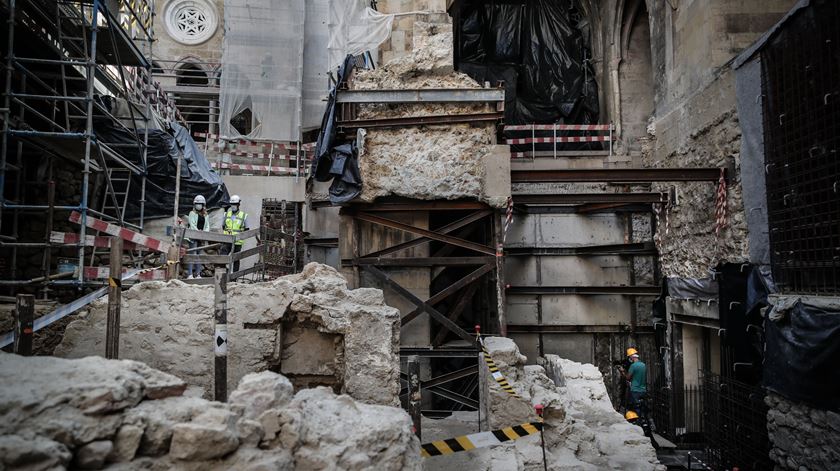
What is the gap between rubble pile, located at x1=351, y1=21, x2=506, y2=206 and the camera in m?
9.62

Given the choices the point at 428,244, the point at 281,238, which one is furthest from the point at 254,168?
the point at 428,244

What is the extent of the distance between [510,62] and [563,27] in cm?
191

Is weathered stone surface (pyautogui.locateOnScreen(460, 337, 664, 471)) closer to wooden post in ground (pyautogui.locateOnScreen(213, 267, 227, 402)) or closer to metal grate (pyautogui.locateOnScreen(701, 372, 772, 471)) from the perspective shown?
metal grate (pyautogui.locateOnScreen(701, 372, 772, 471))

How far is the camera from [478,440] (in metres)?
5.68

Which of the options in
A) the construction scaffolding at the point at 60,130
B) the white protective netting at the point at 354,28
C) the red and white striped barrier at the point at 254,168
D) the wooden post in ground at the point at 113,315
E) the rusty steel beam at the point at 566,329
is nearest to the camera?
the wooden post in ground at the point at 113,315

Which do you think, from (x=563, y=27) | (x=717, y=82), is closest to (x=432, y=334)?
(x=717, y=82)

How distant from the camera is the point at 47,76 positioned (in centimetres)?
959

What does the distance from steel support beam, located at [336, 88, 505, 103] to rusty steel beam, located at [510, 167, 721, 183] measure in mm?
1379

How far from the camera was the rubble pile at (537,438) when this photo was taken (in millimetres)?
5984

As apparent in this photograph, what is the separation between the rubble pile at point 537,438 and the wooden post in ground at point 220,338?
229 cm

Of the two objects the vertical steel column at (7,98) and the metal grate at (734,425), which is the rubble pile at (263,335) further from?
the metal grate at (734,425)

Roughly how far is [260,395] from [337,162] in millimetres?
6726

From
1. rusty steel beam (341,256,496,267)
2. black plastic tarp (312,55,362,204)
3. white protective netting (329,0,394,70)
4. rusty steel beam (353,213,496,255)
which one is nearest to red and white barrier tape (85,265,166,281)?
black plastic tarp (312,55,362,204)

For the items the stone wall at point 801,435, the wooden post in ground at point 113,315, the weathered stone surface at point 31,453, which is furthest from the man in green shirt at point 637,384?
the weathered stone surface at point 31,453
